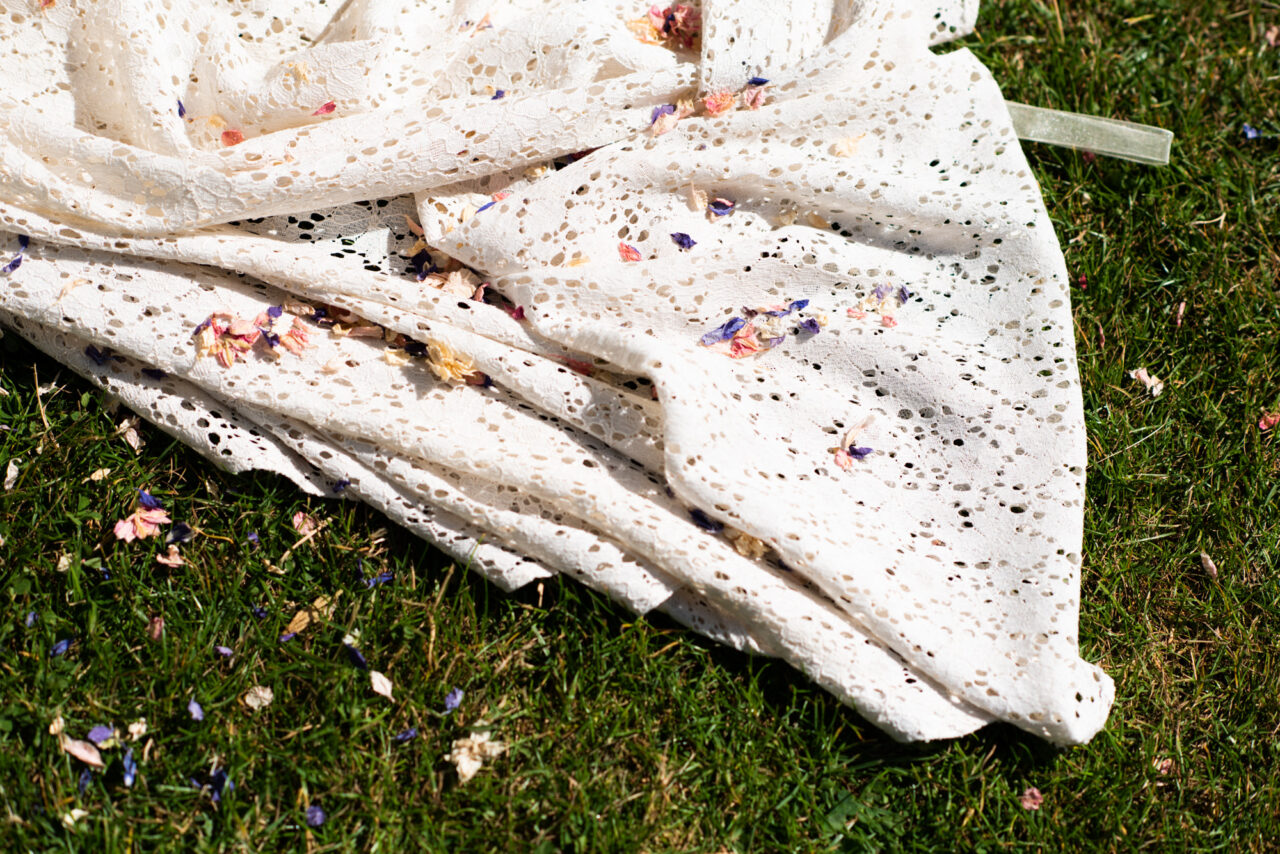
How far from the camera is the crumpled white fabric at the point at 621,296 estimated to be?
5.40 ft

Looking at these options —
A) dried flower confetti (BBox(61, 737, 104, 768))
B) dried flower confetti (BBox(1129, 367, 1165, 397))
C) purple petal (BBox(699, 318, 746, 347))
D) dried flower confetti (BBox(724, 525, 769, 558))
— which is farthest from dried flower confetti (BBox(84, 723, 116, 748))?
dried flower confetti (BBox(1129, 367, 1165, 397))

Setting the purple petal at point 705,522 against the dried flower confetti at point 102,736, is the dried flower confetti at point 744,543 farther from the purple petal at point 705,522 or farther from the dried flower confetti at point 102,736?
the dried flower confetti at point 102,736

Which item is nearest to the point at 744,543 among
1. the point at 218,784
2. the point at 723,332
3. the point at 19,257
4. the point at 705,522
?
the point at 705,522

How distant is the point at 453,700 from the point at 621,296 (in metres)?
0.76

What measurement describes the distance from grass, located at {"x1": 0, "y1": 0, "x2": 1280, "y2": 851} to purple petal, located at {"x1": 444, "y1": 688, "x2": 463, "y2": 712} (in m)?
0.02

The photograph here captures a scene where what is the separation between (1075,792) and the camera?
1.70m

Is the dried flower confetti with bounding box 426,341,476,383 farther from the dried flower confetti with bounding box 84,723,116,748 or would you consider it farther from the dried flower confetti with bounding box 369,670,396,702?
the dried flower confetti with bounding box 84,723,116,748

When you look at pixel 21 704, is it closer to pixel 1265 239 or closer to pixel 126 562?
pixel 126 562

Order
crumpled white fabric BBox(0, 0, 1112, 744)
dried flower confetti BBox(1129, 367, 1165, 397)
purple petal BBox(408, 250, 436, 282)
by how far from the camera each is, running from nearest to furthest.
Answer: crumpled white fabric BBox(0, 0, 1112, 744), purple petal BBox(408, 250, 436, 282), dried flower confetti BBox(1129, 367, 1165, 397)

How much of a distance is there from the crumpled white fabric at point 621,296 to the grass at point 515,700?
0.36ft

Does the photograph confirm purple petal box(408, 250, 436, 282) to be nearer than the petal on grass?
No

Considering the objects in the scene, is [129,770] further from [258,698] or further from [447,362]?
[447,362]

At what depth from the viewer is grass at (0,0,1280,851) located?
1.58 metres

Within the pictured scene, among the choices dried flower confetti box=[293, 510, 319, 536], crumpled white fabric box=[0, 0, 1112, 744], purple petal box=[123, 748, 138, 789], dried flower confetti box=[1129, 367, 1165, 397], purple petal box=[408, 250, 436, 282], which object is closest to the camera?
purple petal box=[123, 748, 138, 789]
